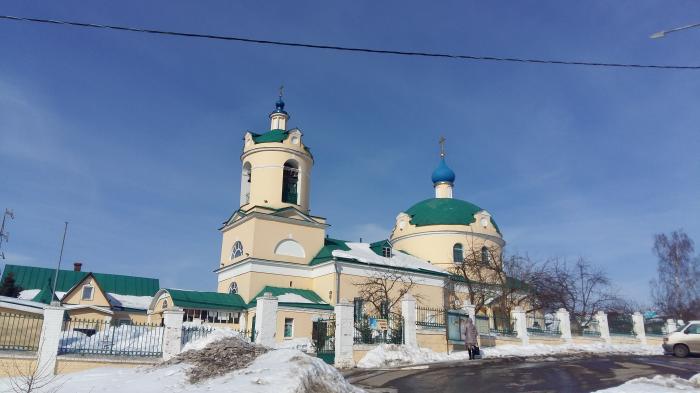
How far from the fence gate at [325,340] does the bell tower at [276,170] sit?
11.1m

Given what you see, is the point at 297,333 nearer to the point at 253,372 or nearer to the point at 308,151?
the point at 308,151

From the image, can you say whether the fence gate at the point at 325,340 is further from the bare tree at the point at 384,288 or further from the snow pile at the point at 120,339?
the bare tree at the point at 384,288

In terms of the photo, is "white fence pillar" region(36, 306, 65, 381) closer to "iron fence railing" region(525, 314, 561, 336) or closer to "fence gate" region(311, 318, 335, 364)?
"fence gate" region(311, 318, 335, 364)

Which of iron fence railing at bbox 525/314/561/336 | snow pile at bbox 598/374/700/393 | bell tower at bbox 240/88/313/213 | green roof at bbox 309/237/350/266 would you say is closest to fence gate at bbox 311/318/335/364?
green roof at bbox 309/237/350/266

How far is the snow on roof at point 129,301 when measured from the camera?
30.5 metres

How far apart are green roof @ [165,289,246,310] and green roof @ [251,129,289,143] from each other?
8.87 m

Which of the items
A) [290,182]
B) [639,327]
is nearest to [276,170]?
[290,182]

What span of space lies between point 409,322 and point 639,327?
1689 centimetres

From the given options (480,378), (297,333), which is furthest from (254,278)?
(480,378)

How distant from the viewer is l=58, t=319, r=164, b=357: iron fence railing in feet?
47.2

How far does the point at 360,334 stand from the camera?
19109 millimetres

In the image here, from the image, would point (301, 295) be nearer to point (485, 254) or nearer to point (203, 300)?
point (203, 300)

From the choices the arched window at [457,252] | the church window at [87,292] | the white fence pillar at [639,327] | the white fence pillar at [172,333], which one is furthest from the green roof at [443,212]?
the white fence pillar at [172,333]

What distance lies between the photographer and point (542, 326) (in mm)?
26406
